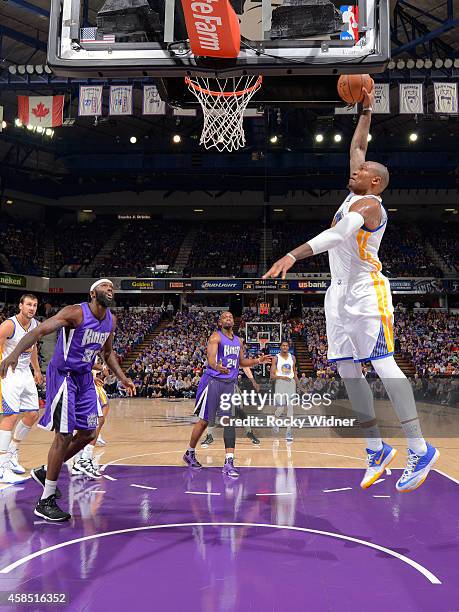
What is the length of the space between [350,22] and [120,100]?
465 inches

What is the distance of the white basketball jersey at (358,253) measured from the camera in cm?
375

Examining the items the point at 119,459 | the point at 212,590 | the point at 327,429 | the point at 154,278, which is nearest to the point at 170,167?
the point at 154,278

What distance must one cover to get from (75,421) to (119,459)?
3251 millimetres

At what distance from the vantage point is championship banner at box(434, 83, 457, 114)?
13797mm

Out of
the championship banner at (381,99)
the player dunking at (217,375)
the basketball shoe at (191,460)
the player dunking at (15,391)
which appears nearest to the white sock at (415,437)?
the player dunking at (217,375)

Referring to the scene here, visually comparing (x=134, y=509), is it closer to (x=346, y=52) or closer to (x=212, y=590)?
(x=212, y=590)

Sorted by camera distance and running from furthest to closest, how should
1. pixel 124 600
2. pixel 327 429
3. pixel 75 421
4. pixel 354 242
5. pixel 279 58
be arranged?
pixel 327 429
pixel 75 421
pixel 279 58
pixel 354 242
pixel 124 600

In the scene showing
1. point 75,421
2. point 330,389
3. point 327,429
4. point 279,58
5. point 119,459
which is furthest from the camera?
point 327,429

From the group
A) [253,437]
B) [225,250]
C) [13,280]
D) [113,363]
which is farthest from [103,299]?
[225,250]

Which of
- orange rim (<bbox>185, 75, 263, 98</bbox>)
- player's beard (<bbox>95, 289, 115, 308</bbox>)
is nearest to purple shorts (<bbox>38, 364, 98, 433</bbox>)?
player's beard (<bbox>95, 289, 115, 308</bbox>)

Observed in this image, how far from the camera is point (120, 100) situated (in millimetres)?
14750

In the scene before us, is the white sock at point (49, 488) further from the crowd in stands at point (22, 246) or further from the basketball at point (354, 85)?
the crowd in stands at point (22, 246)

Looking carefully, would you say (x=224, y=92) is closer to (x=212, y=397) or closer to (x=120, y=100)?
(x=212, y=397)

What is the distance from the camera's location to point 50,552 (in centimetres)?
404
